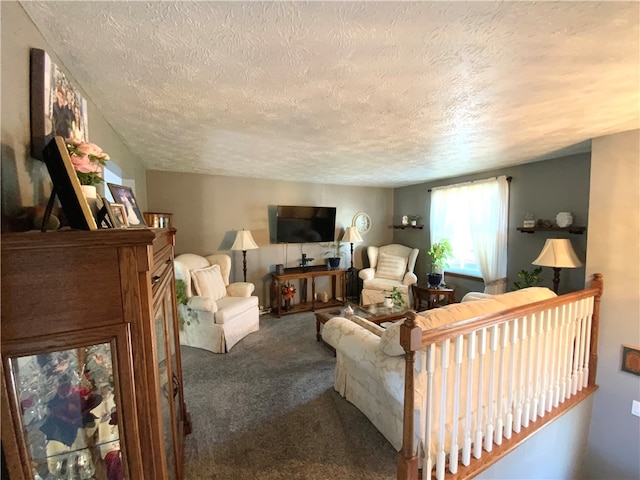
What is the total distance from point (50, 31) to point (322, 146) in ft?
6.28

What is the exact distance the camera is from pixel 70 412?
0.79m

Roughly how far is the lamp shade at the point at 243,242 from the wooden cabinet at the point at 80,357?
10.8ft

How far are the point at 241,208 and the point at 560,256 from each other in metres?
4.23

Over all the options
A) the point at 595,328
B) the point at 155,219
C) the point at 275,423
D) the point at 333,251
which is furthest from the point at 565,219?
the point at 155,219

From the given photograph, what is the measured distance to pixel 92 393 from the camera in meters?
0.81

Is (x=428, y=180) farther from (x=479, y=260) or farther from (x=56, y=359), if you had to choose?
(x=56, y=359)

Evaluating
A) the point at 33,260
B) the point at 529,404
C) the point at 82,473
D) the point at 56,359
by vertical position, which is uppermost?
the point at 33,260

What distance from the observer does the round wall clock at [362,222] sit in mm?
5412

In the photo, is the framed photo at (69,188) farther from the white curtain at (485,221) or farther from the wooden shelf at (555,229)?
the white curtain at (485,221)

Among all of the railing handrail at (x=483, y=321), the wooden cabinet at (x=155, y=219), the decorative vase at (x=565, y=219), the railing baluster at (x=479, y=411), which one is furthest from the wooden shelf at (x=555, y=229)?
the wooden cabinet at (x=155, y=219)

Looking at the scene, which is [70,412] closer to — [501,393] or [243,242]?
[501,393]

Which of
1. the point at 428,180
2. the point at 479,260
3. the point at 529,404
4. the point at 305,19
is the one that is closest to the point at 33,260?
the point at 305,19

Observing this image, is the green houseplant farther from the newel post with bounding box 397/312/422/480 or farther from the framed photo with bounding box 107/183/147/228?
the newel post with bounding box 397/312/422/480

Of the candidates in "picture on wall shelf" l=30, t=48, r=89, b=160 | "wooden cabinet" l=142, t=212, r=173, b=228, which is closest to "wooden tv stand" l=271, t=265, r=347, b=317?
"wooden cabinet" l=142, t=212, r=173, b=228
